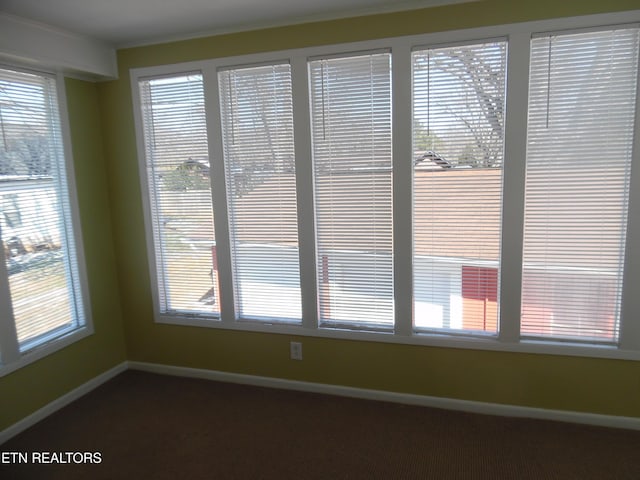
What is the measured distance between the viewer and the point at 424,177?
8.41 ft

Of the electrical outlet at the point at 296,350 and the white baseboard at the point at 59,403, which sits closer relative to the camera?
the white baseboard at the point at 59,403

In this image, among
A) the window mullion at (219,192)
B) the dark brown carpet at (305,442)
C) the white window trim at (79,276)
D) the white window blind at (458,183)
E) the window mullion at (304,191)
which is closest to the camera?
the dark brown carpet at (305,442)

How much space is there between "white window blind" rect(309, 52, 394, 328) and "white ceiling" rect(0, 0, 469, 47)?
10.9 inches

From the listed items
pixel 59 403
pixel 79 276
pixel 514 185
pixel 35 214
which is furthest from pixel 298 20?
pixel 59 403

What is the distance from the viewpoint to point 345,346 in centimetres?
287

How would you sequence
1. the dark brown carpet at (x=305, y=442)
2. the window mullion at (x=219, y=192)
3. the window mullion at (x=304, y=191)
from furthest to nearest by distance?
the window mullion at (x=219, y=192)
the window mullion at (x=304, y=191)
the dark brown carpet at (x=305, y=442)

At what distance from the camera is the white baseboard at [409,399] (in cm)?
250

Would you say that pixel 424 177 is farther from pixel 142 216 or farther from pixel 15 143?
pixel 15 143

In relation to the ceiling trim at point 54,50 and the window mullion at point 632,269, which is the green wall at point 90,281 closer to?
the ceiling trim at point 54,50

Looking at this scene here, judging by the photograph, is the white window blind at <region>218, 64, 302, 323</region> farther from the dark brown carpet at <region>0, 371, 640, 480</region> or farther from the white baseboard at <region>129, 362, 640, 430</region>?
the dark brown carpet at <region>0, 371, 640, 480</region>

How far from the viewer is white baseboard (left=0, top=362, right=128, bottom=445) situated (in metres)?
2.55

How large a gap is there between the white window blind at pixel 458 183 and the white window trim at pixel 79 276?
90.3 inches

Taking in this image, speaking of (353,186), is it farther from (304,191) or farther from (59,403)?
(59,403)

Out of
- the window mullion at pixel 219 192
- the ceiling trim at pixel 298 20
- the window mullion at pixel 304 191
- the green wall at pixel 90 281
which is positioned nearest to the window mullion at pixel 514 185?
the ceiling trim at pixel 298 20
